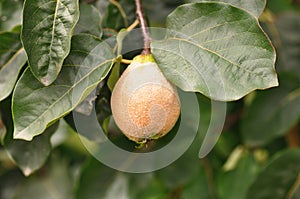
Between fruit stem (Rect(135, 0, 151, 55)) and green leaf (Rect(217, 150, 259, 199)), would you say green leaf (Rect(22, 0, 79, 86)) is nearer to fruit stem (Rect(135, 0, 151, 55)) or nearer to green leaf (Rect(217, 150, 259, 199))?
fruit stem (Rect(135, 0, 151, 55))

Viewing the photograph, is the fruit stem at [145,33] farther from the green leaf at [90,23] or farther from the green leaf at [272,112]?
the green leaf at [272,112]

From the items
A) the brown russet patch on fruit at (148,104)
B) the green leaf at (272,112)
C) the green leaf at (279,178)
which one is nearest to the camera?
the brown russet patch on fruit at (148,104)

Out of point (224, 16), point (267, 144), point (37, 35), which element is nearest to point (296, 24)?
point (267, 144)

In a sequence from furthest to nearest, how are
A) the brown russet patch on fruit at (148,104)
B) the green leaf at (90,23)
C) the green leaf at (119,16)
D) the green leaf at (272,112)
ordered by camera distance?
the green leaf at (272,112) < the green leaf at (119,16) < the green leaf at (90,23) < the brown russet patch on fruit at (148,104)

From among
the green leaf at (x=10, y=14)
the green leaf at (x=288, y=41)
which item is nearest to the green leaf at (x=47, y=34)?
the green leaf at (x=10, y=14)

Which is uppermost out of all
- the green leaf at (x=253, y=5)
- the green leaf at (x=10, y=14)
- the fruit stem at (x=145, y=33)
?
the green leaf at (x=253, y=5)

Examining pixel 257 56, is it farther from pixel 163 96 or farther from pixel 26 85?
pixel 26 85
